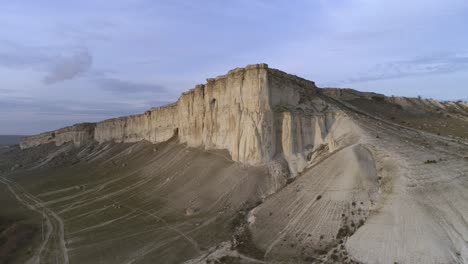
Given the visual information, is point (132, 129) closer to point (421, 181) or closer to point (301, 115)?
point (301, 115)

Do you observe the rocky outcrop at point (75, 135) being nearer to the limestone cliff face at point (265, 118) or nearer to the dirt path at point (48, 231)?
the dirt path at point (48, 231)

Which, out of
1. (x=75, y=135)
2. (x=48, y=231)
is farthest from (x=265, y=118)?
(x=75, y=135)

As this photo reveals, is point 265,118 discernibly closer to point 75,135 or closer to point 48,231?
point 48,231

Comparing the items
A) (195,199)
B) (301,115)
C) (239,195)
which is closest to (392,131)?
(301,115)

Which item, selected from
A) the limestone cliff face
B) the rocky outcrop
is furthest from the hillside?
the rocky outcrop

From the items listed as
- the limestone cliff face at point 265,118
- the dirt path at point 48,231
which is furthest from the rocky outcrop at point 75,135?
the limestone cliff face at point 265,118

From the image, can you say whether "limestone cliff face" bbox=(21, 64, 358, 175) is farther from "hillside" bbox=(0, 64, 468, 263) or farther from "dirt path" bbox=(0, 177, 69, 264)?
"dirt path" bbox=(0, 177, 69, 264)

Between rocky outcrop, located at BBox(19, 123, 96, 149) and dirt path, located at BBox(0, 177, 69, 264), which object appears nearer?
dirt path, located at BBox(0, 177, 69, 264)
